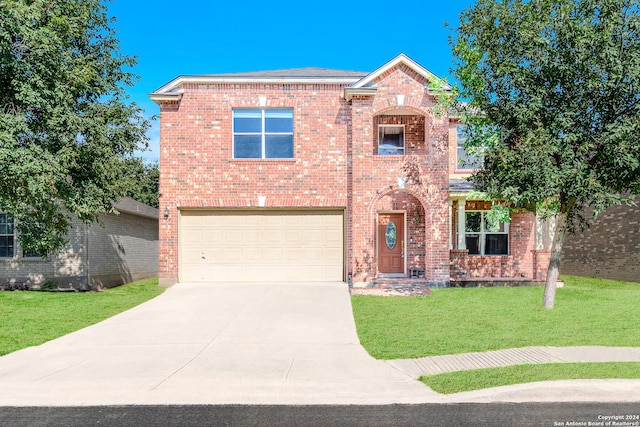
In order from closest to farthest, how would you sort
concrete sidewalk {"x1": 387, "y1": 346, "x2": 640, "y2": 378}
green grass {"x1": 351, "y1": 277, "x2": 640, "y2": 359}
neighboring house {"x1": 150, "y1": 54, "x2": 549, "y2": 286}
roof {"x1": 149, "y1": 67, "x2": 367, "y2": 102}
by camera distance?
concrete sidewalk {"x1": 387, "y1": 346, "x2": 640, "y2": 378} < green grass {"x1": 351, "y1": 277, "x2": 640, "y2": 359} < neighboring house {"x1": 150, "y1": 54, "x2": 549, "y2": 286} < roof {"x1": 149, "y1": 67, "x2": 367, "y2": 102}

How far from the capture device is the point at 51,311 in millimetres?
11906

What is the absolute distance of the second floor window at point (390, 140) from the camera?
16.5m

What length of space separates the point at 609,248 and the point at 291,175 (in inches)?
590

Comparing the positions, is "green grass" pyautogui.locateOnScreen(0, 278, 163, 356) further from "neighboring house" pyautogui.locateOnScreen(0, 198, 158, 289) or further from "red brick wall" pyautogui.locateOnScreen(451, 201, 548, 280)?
"red brick wall" pyautogui.locateOnScreen(451, 201, 548, 280)

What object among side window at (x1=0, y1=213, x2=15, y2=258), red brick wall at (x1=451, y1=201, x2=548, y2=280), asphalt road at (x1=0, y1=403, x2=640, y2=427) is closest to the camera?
asphalt road at (x1=0, y1=403, x2=640, y2=427)

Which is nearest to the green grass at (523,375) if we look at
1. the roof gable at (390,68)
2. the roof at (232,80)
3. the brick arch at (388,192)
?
the brick arch at (388,192)

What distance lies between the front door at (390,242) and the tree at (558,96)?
5653mm

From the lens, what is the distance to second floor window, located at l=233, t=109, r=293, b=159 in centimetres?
1581

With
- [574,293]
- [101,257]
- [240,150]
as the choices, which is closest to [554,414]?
[574,293]

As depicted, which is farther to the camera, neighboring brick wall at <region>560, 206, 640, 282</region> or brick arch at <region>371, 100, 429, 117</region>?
neighboring brick wall at <region>560, 206, 640, 282</region>

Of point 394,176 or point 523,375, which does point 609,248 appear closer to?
point 394,176

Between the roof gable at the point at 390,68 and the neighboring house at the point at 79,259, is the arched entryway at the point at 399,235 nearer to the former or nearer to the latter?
the roof gable at the point at 390,68

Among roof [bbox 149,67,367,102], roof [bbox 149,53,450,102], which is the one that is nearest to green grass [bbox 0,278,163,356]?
roof [bbox 149,67,367,102]

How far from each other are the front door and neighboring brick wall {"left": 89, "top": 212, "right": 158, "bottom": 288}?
1000 centimetres
